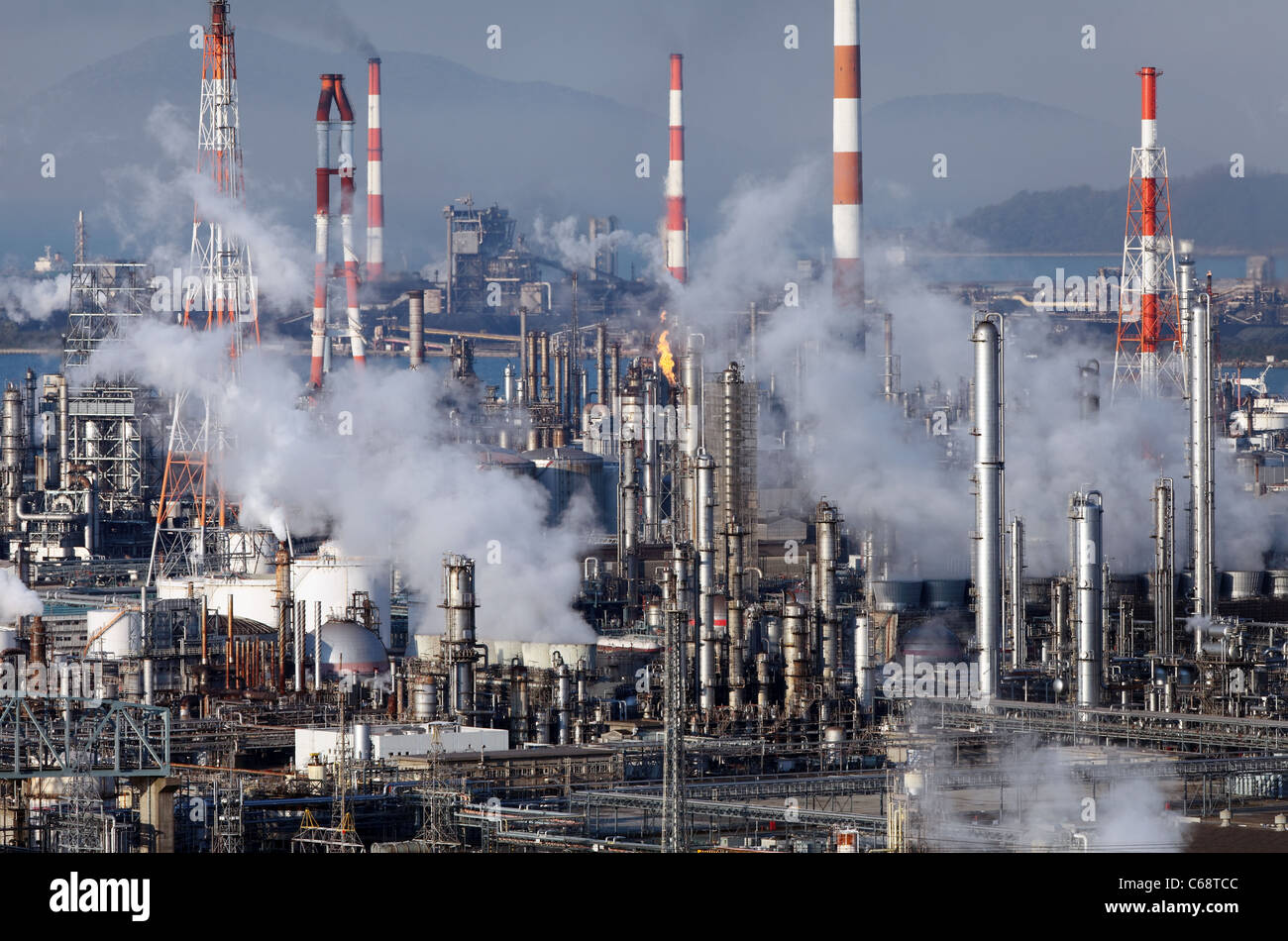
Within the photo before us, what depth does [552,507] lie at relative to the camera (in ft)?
143

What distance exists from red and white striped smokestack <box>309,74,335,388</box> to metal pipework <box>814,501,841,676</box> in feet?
71.7

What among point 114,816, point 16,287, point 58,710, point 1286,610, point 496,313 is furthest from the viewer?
point 496,313

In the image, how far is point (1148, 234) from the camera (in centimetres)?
4034

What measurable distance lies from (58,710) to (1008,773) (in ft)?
28.3

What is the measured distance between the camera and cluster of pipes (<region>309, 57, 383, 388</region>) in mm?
52156

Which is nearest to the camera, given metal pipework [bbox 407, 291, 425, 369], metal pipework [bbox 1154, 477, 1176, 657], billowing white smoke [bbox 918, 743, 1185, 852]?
billowing white smoke [bbox 918, 743, 1185, 852]

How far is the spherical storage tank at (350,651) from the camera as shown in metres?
29.0

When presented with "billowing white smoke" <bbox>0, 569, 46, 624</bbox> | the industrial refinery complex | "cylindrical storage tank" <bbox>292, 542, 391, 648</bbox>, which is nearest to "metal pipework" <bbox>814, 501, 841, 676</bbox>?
the industrial refinery complex

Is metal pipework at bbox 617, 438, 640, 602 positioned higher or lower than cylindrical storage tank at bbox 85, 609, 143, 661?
higher

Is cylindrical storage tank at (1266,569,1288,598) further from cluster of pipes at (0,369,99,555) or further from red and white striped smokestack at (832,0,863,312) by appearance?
cluster of pipes at (0,369,99,555)

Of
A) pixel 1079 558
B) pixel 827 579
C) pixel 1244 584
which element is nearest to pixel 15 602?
pixel 827 579
